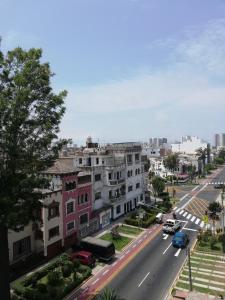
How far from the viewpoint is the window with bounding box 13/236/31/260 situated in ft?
142

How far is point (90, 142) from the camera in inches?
3378

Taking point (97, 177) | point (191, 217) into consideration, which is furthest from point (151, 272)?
point (191, 217)

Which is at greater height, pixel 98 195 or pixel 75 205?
pixel 98 195

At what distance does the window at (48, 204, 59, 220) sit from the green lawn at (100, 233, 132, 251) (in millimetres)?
11277

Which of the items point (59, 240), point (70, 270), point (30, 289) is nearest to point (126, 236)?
point (59, 240)

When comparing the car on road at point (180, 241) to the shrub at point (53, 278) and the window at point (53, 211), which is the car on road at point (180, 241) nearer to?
the window at point (53, 211)

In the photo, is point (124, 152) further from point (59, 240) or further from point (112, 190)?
point (59, 240)

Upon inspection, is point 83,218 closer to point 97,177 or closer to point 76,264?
point 97,177

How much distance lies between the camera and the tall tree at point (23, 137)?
2842 cm

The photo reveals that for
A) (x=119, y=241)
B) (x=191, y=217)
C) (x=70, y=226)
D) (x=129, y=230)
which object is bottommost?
(x=191, y=217)

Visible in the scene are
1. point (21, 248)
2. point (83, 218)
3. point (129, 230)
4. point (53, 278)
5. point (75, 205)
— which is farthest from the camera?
point (129, 230)

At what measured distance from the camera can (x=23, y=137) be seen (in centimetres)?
2978

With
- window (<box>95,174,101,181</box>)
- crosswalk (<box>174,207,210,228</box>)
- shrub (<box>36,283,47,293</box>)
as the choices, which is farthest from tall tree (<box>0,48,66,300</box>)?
crosswalk (<box>174,207,210,228</box>)

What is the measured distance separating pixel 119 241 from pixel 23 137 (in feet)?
105
